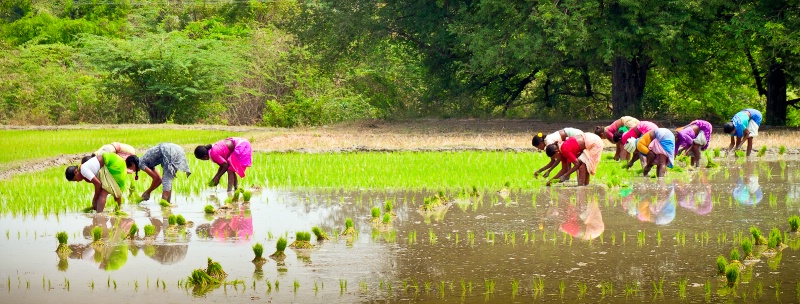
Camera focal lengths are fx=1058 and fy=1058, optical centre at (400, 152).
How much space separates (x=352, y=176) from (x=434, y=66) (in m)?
16.2

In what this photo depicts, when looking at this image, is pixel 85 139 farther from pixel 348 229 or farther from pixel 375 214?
pixel 348 229

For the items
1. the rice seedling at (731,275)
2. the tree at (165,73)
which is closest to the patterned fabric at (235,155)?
the rice seedling at (731,275)

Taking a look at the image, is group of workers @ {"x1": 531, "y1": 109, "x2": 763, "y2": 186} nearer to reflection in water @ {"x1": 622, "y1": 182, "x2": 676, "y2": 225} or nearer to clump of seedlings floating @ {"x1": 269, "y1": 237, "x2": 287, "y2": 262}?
reflection in water @ {"x1": 622, "y1": 182, "x2": 676, "y2": 225}

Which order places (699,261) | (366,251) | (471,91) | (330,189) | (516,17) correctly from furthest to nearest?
1. (471,91)
2. (516,17)
3. (330,189)
4. (366,251)
5. (699,261)

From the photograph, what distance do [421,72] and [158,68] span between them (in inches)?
336

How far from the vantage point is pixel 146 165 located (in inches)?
558

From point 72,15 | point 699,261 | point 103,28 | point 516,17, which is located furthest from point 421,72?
point 699,261

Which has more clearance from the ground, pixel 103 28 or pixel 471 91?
pixel 103 28

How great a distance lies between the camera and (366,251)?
1019 centimetres

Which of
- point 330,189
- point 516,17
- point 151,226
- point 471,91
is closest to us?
point 151,226

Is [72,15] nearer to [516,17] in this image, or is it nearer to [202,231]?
[516,17]

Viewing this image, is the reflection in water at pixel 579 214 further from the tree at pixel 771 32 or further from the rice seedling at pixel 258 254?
the tree at pixel 771 32

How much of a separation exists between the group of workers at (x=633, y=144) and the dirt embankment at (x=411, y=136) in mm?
1706

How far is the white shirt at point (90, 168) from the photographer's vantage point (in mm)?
12805
